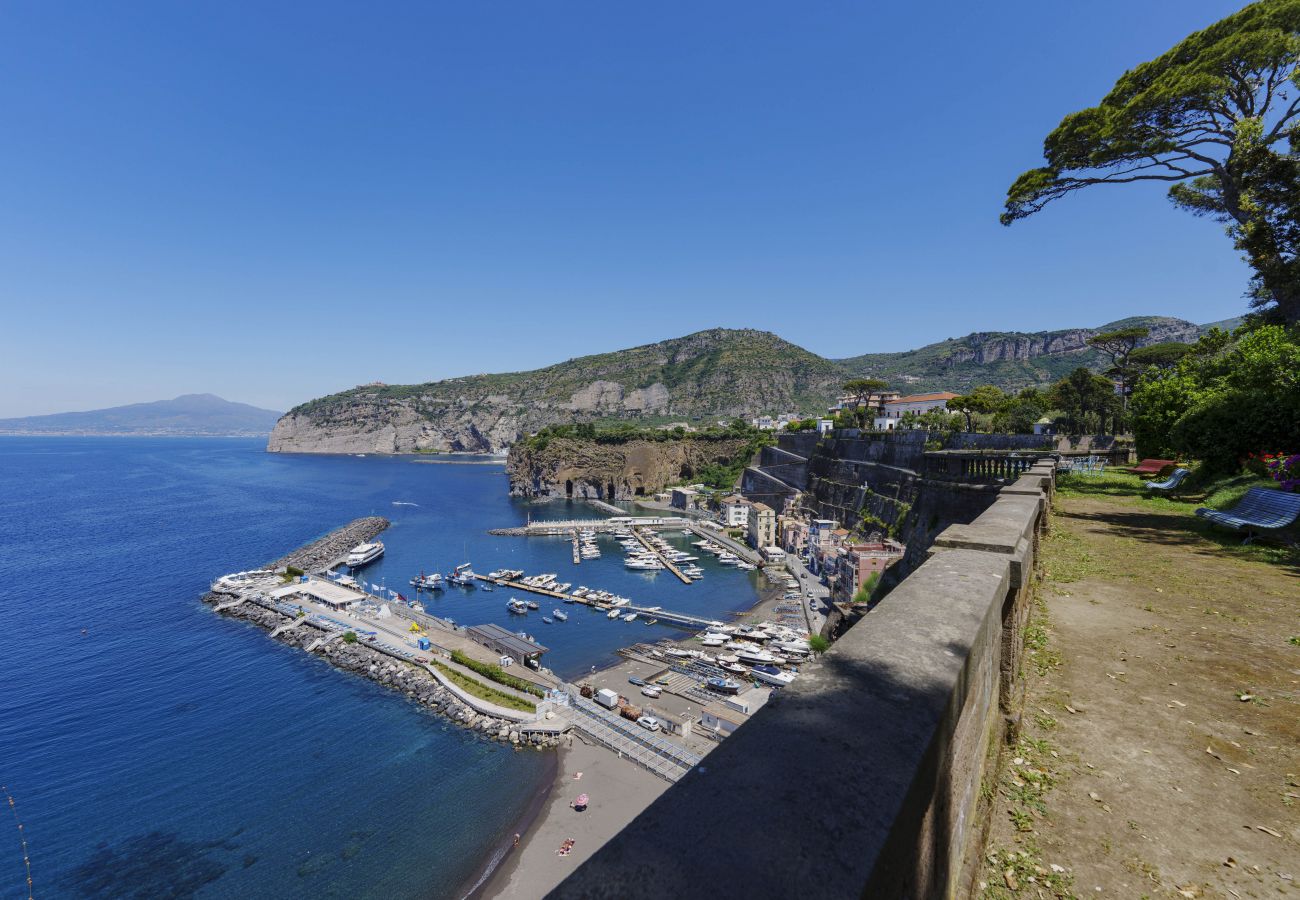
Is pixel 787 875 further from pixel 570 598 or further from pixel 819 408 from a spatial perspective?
pixel 819 408

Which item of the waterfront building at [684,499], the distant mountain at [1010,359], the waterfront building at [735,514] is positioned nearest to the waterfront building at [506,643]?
the waterfront building at [735,514]

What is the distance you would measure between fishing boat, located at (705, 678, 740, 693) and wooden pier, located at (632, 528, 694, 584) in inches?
734

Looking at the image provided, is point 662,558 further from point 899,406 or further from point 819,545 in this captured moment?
point 899,406

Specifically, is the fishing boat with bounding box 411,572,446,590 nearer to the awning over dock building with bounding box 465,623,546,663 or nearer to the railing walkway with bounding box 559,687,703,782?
the awning over dock building with bounding box 465,623,546,663

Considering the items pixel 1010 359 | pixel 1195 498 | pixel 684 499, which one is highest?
pixel 1010 359

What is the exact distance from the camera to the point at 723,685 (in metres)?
27.5

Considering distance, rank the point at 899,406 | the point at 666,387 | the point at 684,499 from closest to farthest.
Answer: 1. the point at 899,406
2. the point at 684,499
3. the point at 666,387

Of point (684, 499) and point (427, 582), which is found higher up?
point (684, 499)

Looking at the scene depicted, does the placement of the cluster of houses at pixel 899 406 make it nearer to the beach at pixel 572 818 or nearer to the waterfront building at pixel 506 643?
the waterfront building at pixel 506 643

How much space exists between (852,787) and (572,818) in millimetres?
21902

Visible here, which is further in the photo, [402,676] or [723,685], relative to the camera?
[402,676]

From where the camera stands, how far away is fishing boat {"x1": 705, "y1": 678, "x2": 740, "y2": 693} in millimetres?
27328

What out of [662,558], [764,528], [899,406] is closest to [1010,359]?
[899,406]

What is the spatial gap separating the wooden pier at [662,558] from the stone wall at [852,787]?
45707 millimetres
